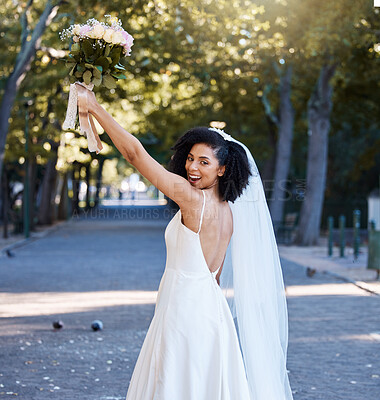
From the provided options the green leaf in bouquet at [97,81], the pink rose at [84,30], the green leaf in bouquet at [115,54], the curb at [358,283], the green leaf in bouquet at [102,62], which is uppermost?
the pink rose at [84,30]

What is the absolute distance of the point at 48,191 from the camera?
37.4 m

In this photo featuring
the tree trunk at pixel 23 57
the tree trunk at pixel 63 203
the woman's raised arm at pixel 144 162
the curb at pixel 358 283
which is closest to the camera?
the woman's raised arm at pixel 144 162

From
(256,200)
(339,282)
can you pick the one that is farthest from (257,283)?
(339,282)

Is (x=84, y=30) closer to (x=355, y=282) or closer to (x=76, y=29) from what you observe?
(x=76, y=29)

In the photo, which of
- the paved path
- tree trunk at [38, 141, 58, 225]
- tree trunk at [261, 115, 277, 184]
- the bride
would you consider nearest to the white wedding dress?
the bride

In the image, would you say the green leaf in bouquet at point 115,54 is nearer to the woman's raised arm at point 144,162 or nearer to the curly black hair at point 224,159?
the woman's raised arm at point 144,162

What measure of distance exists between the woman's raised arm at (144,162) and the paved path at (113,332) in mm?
2999

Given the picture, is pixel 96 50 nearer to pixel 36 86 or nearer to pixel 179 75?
pixel 36 86

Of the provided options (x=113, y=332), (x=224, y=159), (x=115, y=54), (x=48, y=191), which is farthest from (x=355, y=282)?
(x=48, y=191)

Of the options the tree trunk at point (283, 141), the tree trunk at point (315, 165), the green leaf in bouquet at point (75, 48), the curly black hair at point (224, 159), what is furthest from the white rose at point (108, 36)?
the tree trunk at point (283, 141)

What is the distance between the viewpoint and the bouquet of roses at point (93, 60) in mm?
3715

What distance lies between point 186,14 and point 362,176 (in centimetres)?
1965

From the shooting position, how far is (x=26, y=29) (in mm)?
20531

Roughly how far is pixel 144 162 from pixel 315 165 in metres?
22.0
